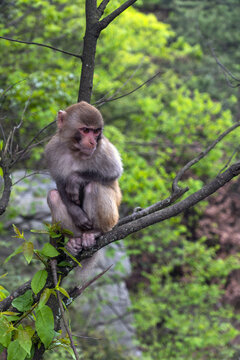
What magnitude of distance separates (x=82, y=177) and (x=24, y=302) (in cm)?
116

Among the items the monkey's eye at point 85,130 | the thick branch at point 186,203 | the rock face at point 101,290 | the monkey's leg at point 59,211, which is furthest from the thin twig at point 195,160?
the rock face at point 101,290

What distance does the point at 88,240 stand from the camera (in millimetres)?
3055

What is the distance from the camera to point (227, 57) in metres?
13.1

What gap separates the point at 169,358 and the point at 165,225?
2.34m

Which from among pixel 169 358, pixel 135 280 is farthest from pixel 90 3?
pixel 135 280

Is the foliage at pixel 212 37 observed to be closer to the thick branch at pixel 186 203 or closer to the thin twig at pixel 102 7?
the thin twig at pixel 102 7

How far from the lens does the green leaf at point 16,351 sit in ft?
7.27

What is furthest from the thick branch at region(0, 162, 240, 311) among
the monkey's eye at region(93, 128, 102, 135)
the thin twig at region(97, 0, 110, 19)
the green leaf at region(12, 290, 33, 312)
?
the thin twig at region(97, 0, 110, 19)

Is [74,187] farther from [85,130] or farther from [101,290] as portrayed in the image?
[101,290]

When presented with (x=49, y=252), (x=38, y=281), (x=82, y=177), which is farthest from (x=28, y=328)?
(x=82, y=177)

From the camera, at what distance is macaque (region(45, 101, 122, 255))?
327 cm

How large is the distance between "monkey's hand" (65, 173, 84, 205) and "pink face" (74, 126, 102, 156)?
0.21m

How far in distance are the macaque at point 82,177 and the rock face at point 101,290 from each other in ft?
12.1

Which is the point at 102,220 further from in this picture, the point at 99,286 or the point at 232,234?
the point at 232,234
